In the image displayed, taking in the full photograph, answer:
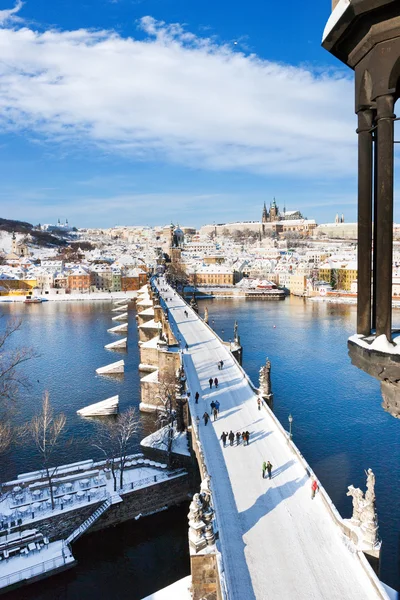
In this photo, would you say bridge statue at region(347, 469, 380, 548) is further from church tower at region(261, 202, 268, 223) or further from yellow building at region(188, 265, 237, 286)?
church tower at region(261, 202, 268, 223)

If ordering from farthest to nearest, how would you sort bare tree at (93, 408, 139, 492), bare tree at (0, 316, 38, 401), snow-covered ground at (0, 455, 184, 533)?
bare tree at (93, 408, 139, 492)
snow-covered ground at (0, 455, 184, 533)
bare tree at (0, 316, 38, 401)

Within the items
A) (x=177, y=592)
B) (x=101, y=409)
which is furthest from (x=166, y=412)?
(x=177, y=592)

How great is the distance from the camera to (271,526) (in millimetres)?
7531

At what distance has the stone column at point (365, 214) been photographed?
233 cm

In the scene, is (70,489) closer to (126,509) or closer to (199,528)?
(126,509)

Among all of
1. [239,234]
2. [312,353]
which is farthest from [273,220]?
[312,353]

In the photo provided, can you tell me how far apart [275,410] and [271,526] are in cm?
1078

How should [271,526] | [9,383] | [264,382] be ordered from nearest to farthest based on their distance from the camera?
[271,526], [264,382], [9,383]

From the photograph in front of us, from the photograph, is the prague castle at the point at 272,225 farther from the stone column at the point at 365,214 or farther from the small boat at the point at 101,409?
the stone column at the point at 365,214

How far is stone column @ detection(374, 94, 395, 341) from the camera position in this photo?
2160 mm

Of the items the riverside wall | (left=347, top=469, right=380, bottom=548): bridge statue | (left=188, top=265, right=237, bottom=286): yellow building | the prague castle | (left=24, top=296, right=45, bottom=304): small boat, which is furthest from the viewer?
the prague castle

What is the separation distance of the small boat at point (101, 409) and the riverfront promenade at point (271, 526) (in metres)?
6.26

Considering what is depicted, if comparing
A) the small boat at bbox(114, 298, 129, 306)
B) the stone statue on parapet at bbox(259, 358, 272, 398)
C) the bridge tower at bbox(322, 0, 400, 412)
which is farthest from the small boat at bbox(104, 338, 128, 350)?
the bridge tower at bbox(322, 0, 400, 412)

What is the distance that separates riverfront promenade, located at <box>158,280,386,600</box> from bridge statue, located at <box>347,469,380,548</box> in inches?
11.6
